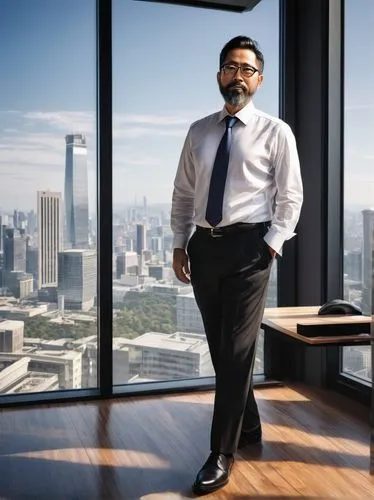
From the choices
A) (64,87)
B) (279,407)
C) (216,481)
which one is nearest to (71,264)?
(64,87)

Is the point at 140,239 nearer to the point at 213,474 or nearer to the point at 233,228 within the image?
the point at 233,228

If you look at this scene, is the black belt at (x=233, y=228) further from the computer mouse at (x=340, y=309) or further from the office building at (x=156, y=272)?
the office building at (x=156, y=272)

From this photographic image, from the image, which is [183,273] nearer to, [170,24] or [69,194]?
[69,194]

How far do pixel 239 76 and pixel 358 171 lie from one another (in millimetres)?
1184

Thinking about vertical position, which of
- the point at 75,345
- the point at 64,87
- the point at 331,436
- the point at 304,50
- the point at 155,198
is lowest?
the point at 331,436

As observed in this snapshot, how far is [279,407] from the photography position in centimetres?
312

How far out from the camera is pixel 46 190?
321 centimetres

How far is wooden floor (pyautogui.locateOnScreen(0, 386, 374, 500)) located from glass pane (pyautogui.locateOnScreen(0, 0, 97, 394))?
0.98 ft

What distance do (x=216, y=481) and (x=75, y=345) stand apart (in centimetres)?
135

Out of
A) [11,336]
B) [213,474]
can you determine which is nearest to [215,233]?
[213,474]

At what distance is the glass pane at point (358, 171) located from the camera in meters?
3.18

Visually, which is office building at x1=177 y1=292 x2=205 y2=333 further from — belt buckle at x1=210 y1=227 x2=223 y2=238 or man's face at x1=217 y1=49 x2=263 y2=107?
man's face at x1=217 y1=49 x2=263 y2=107

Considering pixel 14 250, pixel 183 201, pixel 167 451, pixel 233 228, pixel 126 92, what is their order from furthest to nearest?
pixel 126 92 < pixel 14 250 < pixel 183 201 < pixel 167 451 < pixel 233 228

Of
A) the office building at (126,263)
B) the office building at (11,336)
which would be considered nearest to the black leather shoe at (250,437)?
the office building at (126,263)
